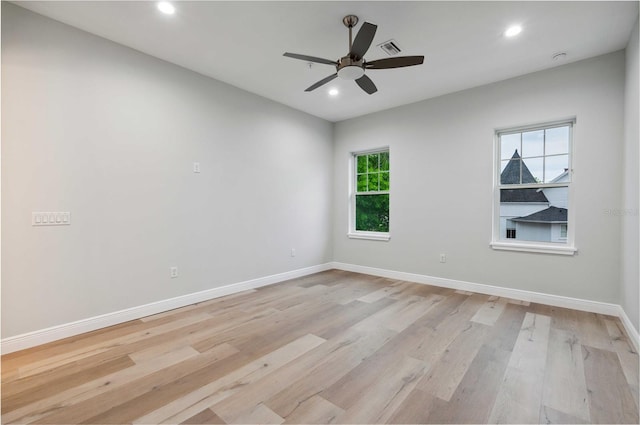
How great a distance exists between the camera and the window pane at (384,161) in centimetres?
508

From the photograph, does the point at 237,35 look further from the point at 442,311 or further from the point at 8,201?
the point at 442,311

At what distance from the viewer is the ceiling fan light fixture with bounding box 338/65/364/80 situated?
2.53 meters

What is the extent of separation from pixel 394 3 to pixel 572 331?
342cm

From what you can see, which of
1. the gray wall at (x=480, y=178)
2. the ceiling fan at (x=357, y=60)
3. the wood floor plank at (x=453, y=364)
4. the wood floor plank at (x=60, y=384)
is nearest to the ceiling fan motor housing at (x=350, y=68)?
the ceiling fan at (x=357, y=60)

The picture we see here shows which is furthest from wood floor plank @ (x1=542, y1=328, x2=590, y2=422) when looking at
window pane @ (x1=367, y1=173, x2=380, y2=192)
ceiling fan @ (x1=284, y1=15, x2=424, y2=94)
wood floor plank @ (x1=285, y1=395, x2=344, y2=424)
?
window pane @ (x1=367, y1=173, x2=380, y2=192)

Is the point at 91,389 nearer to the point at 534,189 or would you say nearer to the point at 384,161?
the point at 384,161

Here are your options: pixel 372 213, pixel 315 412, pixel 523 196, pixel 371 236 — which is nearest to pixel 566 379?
pixel 315 412

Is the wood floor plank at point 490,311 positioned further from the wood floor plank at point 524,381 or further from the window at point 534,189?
the window at point 534,189

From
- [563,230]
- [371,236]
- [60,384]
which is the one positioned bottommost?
[60,384]

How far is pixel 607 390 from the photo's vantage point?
1840mm

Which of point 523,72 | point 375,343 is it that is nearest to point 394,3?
point 523,72

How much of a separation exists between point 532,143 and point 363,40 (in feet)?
9.48

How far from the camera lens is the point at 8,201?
2.37 m

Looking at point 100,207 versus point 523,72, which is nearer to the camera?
point 100,207
